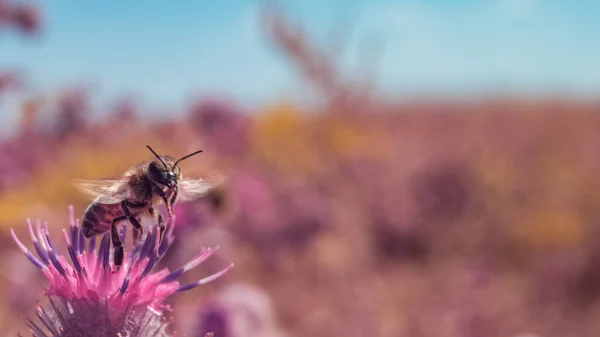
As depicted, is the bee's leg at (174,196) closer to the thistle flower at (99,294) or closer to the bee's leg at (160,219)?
the bee's leg at (160,219)

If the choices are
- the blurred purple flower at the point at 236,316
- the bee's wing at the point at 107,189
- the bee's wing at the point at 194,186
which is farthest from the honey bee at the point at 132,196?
the blurred purple flower at the point at 236,316

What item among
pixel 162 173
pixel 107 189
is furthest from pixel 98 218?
pixel 162 173

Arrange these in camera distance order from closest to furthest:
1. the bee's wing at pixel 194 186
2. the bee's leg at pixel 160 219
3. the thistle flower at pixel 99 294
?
the thistle flower at pixel 99 294 → the bee's leg at pixel 160 219 → the bee's wing at pixel 194 186

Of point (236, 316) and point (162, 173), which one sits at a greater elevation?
point (162, 173)

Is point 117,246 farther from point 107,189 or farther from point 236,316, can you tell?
point 236,316

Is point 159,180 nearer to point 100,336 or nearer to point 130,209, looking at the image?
point 130,209

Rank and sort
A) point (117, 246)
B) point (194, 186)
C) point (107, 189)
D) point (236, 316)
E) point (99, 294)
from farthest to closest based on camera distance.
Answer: point (236, 316) < point (194, 186) < point (107, 189) < point (117, 246) < point (99, 294)
